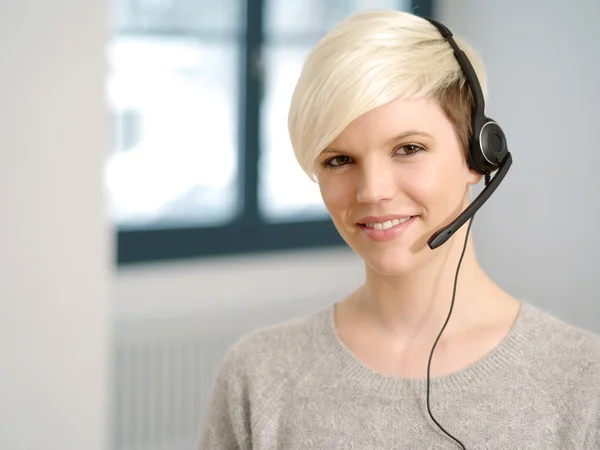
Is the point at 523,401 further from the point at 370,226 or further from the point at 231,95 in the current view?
the point at 231,95

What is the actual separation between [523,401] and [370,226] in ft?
1.05

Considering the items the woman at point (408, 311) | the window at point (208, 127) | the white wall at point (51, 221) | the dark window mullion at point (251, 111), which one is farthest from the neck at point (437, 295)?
the dark window mullion at point (251, 111)

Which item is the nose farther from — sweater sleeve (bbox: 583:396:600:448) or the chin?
sweater sleeve (bbox: 583:396:600:448)

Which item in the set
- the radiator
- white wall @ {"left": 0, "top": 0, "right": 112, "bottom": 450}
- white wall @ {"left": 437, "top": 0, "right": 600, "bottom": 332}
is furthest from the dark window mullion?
white wall @ {"left": 0, "top": 0, "right": 112, "bottom": 450}

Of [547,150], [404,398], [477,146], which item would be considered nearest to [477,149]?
[477,146]

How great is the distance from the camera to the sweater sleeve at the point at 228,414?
53.9 inches

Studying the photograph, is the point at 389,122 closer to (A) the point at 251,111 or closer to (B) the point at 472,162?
(B) the point at 472,162

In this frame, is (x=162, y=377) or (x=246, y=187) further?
(x=246, y=187)

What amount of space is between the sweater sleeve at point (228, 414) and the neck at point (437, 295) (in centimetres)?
26

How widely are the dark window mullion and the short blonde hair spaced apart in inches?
92.7

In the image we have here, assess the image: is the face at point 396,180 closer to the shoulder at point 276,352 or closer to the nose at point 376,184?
the nose at point 376,184

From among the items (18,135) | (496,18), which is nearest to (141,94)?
(18,135)

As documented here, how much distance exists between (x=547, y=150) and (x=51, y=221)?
1970 millimetres

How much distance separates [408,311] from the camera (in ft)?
4.30
